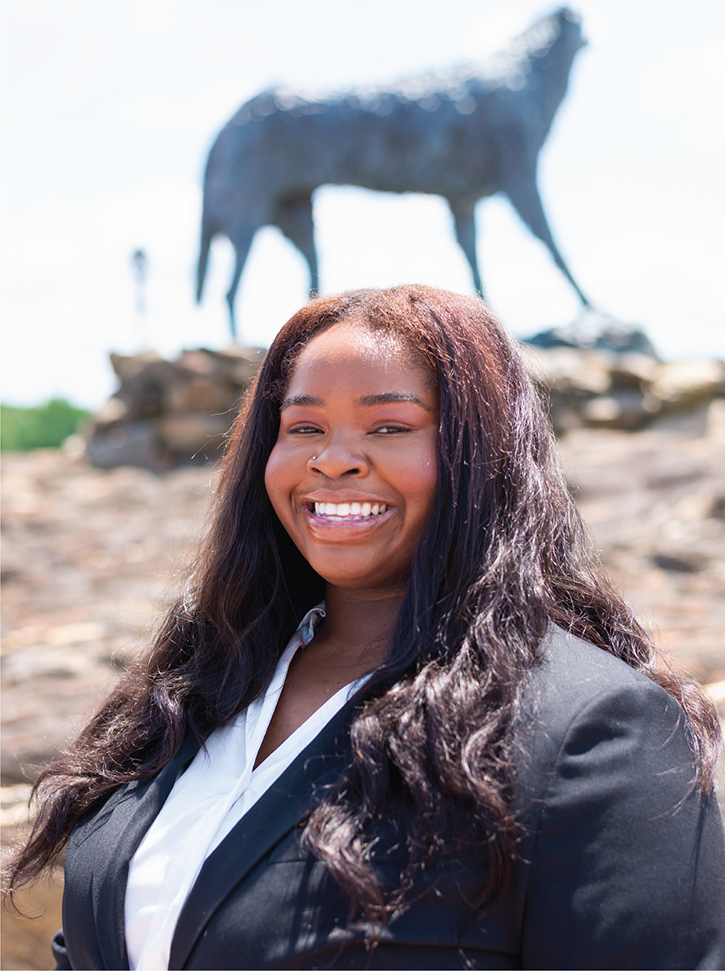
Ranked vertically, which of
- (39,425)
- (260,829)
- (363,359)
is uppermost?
(363,359)

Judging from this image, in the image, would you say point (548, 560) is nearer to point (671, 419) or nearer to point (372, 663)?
point (372, 663)

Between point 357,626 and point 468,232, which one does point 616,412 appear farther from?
point 357,626

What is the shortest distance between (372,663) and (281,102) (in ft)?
22.1

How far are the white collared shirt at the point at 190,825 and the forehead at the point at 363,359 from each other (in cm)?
45

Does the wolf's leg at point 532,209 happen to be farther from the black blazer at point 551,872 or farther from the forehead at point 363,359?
the black blazer at point 551,872

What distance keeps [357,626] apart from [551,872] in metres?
0.53

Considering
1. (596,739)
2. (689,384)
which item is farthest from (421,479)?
(689,384)

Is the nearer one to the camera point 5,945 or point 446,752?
point 446,752

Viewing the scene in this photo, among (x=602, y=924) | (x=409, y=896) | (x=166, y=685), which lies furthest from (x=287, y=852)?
(x=166, y=685)

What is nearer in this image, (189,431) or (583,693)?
(583,693)

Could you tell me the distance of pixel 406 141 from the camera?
7094 mm

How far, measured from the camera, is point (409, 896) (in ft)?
3.31

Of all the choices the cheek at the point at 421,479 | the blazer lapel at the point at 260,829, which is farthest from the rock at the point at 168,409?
the blazer lapel at the point at 260,829

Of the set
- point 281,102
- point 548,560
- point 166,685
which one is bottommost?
point 166,685
